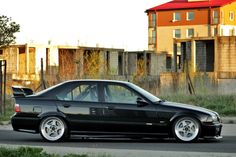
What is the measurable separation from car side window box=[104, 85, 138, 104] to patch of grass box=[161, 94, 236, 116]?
9382 mm

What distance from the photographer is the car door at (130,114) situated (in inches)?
555

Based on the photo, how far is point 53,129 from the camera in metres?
14.2

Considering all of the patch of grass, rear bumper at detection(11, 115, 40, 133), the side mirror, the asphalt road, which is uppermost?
the side mirror

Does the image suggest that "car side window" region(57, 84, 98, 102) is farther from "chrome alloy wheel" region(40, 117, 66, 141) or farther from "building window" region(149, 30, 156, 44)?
"building window" region(149, 30, 156, 44)

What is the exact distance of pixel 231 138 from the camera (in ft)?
50.3

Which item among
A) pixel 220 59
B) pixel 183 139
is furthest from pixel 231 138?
pixel 220 59

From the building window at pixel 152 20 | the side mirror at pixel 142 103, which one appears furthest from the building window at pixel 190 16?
the side mirror at pixel 142 103

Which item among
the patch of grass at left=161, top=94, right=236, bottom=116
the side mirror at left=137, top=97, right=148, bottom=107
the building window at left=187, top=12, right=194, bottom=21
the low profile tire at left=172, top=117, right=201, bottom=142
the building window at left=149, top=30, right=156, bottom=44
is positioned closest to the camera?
the low profile tire at left=172, top=117, right=201, bottom=142

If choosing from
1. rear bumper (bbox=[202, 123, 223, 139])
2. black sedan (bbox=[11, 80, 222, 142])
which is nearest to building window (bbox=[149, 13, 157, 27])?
black sedan (bbox=[11, 80, 222, 142])

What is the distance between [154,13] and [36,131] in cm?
9719

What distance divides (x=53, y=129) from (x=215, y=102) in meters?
13.1

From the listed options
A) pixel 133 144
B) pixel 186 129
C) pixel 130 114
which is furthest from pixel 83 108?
pixel 186 129

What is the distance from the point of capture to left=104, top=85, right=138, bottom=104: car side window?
14.3 m

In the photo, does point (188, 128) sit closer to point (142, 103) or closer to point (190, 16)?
point (142, 103)
